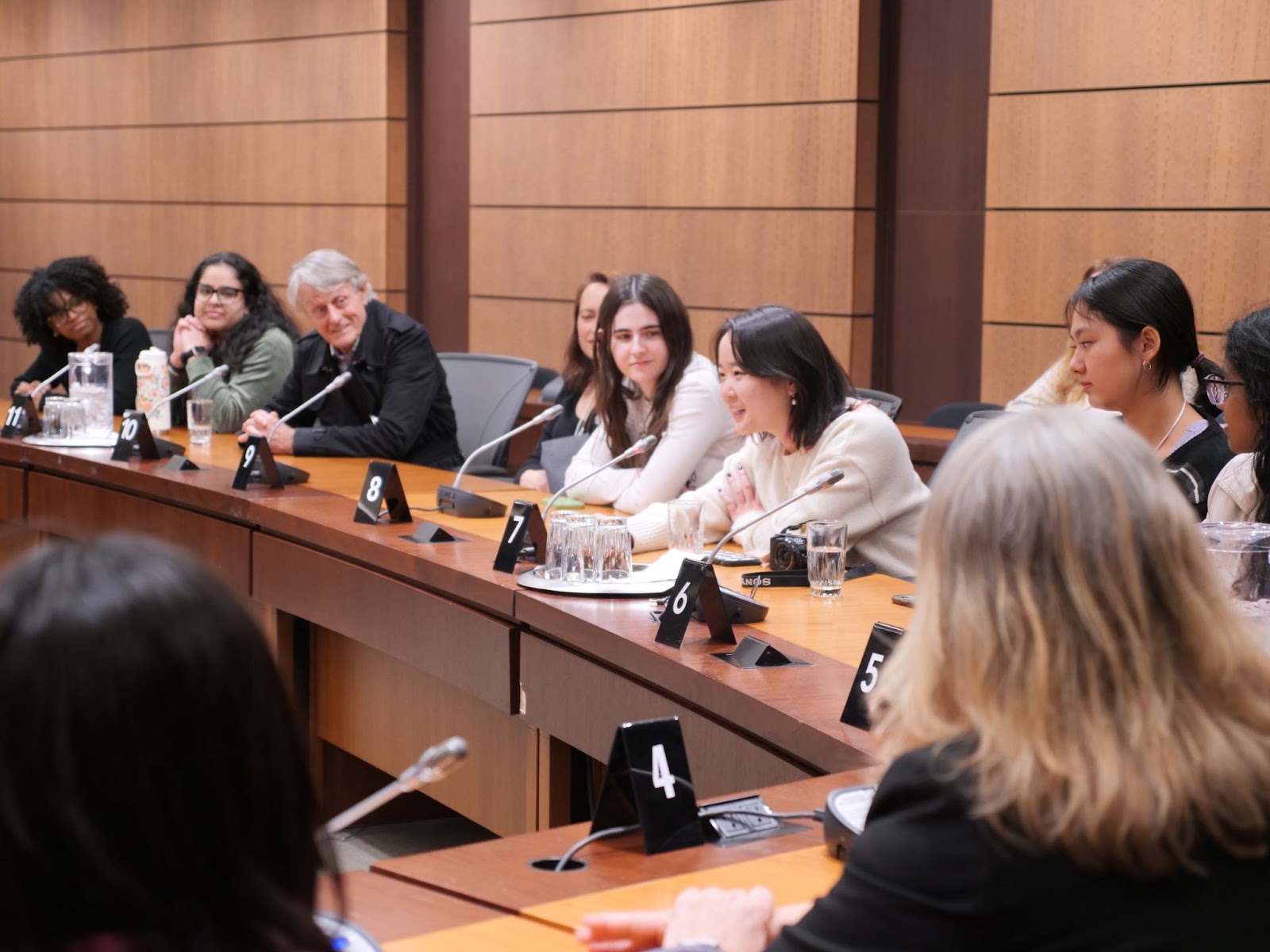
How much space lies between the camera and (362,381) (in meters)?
4.61

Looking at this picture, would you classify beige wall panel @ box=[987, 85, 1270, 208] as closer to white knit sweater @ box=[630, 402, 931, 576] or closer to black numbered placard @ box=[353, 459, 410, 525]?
white knit sweater @ box=[630, 402, 931, 576]

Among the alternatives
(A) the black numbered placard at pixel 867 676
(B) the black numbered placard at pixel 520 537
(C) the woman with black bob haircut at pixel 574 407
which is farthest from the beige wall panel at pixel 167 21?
(A) the black numbered placard at pixel 867 676

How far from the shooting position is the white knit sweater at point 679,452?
12.1 ft

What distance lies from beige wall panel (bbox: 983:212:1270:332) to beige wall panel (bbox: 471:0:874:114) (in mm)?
849

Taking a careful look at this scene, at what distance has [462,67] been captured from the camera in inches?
284

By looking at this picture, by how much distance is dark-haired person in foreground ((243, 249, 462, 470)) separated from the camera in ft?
14.7

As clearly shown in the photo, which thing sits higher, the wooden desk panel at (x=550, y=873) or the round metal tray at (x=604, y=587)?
the round metal tray at (x=604, y=587)

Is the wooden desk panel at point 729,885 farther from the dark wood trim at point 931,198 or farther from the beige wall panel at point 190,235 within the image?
the beige wall panel at point 190,235

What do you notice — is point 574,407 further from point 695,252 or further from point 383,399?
point 695,252

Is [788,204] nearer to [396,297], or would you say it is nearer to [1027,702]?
[396,297]

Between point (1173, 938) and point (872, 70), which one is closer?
point (1173, 938)

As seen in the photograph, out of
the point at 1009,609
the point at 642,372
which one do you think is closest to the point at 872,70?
the point at 642,372

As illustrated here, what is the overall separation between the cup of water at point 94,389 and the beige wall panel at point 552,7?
104 inches

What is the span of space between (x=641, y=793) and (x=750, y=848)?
4.9 inches
